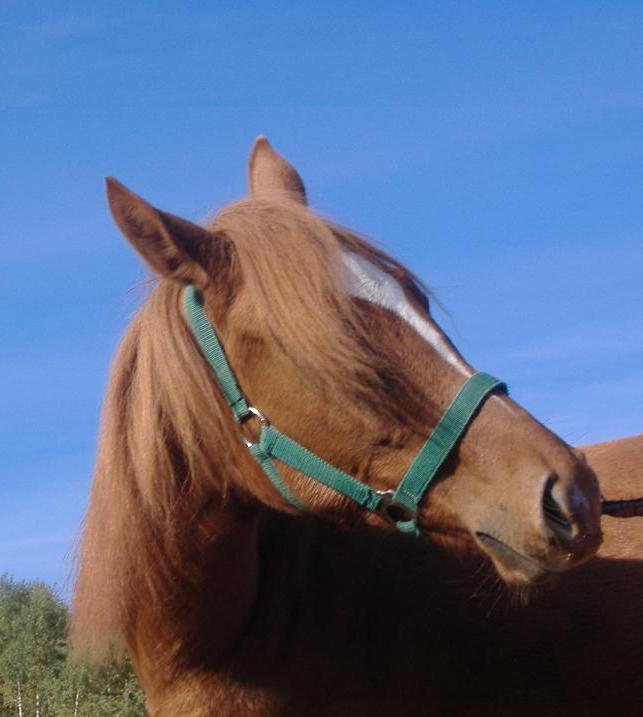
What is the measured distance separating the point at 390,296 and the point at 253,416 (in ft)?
2.24

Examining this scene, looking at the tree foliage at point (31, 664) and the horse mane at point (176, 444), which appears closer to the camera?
the horse mane at point (176, 444)

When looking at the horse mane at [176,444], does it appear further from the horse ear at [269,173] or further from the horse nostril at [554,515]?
the horse nostril at [554,515]

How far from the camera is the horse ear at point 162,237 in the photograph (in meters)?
4.10

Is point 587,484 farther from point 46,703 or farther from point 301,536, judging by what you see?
point 46,703

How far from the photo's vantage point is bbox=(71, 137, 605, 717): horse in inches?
Result: 154

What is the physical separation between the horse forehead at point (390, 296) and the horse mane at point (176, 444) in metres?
0.06

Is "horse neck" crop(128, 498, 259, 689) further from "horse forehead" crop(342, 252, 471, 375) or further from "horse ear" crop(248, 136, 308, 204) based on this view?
"horse ear" crop(248, 136, 308, 204)

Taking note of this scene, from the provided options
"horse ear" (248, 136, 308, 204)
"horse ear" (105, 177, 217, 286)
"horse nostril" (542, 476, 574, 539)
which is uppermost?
"horse ear" (248, 136, 308, 204)

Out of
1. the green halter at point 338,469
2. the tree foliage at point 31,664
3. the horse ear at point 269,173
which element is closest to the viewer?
the green halter at point 338,469

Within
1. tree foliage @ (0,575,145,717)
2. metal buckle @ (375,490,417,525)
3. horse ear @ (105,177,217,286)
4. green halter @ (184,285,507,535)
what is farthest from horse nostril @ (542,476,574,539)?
tree foliage @ (0,575,145,717)

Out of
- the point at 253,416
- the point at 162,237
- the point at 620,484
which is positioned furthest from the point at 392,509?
the point at 620,484

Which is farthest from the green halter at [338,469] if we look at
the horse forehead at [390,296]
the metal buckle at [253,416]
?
the horse forehead at [390,296]

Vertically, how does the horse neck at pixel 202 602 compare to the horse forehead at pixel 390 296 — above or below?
below

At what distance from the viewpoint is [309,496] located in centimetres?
416
